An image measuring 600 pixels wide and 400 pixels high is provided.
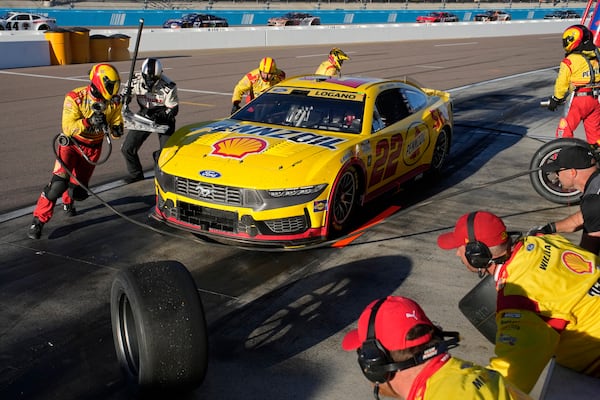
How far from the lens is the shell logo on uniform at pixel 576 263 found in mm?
3548

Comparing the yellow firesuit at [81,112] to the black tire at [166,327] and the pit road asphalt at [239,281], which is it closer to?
the pit road asphalt at [239,281]

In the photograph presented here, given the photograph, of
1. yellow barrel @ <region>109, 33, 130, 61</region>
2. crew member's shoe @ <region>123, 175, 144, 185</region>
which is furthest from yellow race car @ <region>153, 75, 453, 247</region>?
yellow barrel @ <region>109, 33, 130, 61</region>

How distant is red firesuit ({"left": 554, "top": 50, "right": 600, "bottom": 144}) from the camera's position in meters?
9.27

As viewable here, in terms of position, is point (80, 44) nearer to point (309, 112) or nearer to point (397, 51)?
point (397, 51)

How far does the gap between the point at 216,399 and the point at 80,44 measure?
890 inches

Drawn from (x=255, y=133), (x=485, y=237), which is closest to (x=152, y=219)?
(x=255, y=133)

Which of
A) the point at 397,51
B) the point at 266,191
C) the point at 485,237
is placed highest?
the point at 485,237

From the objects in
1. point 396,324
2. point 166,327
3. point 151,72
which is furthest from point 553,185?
point 396,324

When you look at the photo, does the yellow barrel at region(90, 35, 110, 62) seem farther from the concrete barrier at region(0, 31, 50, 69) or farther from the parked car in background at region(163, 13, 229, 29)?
the parked car in background at region(163, 13, 229, 29)

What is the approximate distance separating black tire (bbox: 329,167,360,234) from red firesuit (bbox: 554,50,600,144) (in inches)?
147

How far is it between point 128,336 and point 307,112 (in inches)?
170

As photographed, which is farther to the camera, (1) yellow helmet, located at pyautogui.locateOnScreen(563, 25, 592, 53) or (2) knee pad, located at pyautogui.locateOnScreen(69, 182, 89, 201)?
(1) yellow helmet, located at pyautogui.locateOnScreen(563, 25, 592, 53)

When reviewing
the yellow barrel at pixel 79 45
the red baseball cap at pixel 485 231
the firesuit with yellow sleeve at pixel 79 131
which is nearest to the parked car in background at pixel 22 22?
the yellow barrel at pixel 79 45

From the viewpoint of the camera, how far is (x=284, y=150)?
7.14 m
